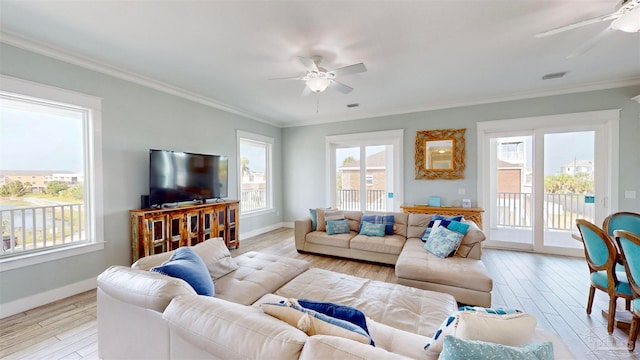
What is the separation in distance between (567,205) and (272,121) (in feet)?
19.8

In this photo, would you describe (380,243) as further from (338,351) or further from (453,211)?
(338,351)

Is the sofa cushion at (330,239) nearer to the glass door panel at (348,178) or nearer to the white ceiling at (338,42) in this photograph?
the glass door panel at (348,178)

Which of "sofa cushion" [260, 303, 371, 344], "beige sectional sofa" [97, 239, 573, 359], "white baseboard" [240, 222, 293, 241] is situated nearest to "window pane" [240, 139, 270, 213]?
"white baseboard" [240, 222, 293, 241]

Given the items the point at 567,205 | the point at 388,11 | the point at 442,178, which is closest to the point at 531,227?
the point at 567,205

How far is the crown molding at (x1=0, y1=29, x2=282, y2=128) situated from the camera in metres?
2.41

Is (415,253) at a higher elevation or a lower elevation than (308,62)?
lower

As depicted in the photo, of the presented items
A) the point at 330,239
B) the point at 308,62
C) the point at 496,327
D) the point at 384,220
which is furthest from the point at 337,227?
the point at 496,327

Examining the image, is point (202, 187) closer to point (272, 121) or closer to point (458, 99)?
point (272, 121)

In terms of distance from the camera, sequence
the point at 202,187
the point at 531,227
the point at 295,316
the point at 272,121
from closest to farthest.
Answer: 1. the point at 295,316
2. the point at 202,187
3. the point at 531,227
4. the point at 272,121

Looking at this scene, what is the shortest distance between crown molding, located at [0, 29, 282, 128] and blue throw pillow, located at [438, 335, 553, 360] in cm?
421

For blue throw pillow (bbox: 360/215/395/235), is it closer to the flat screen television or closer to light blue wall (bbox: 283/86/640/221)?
light blue wall (bbox: 283/86/640/221)

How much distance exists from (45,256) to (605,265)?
5.43 m

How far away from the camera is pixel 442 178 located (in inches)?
189

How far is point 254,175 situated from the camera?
5.80 m
